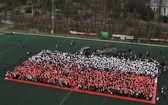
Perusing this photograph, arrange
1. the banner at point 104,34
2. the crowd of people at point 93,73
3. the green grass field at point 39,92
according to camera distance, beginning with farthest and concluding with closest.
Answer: the banner at point 104,34, the crowd of people at point 93,73, the green grass field at point 39,92

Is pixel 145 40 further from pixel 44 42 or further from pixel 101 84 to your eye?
pixel 101 84

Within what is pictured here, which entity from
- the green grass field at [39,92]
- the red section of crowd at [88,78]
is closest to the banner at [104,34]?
the green grass field at [39,92]

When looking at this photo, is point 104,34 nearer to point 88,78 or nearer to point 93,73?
point 93,73

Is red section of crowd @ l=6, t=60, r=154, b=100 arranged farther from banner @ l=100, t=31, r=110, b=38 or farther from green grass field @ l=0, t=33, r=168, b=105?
banner @ l=100, t=31, r=110, b=38

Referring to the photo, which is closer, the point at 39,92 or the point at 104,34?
the point at 39,92

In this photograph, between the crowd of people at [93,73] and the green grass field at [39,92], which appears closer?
the green grass field at [39,92]

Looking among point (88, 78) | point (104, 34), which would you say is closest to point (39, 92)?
point (88, 78)

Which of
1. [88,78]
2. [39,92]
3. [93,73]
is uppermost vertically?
[93,73]

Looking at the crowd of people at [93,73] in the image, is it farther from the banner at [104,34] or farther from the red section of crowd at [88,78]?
the banner at [104,34]

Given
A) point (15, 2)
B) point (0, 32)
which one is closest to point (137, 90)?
point (0, 32)
